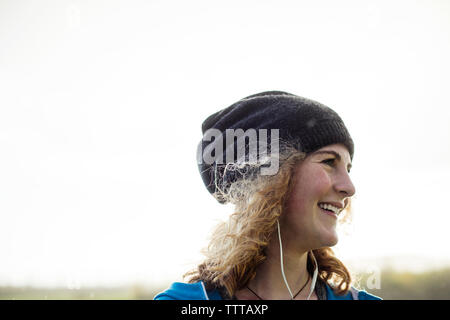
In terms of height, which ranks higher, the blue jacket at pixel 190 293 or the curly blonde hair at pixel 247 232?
the curly blonde hair at pixel 247 232

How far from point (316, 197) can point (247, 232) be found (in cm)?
47

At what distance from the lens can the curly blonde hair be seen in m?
2.37

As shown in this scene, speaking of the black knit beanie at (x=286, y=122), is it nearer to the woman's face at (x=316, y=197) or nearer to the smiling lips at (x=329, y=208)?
the woman's face at (x=316, y=197)

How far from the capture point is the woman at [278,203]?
2.34m

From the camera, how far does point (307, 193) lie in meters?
2.34

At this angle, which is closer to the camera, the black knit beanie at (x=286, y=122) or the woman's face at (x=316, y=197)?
the woman's face at (x=316, y=197)

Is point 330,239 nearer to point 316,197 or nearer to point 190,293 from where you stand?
point 316,197

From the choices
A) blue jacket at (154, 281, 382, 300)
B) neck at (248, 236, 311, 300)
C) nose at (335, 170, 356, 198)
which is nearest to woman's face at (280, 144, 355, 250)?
nose at (335, 170, 356, 198)

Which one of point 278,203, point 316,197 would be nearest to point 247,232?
point 278,203


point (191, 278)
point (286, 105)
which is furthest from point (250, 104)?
point (191, 278)

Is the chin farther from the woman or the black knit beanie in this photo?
the black knit beanie

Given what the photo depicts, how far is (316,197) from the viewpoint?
2.31 meters

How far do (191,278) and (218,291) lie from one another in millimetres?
227

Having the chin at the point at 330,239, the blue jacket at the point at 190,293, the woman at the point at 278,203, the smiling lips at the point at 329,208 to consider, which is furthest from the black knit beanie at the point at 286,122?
the blue jacket at the point at 190,293
